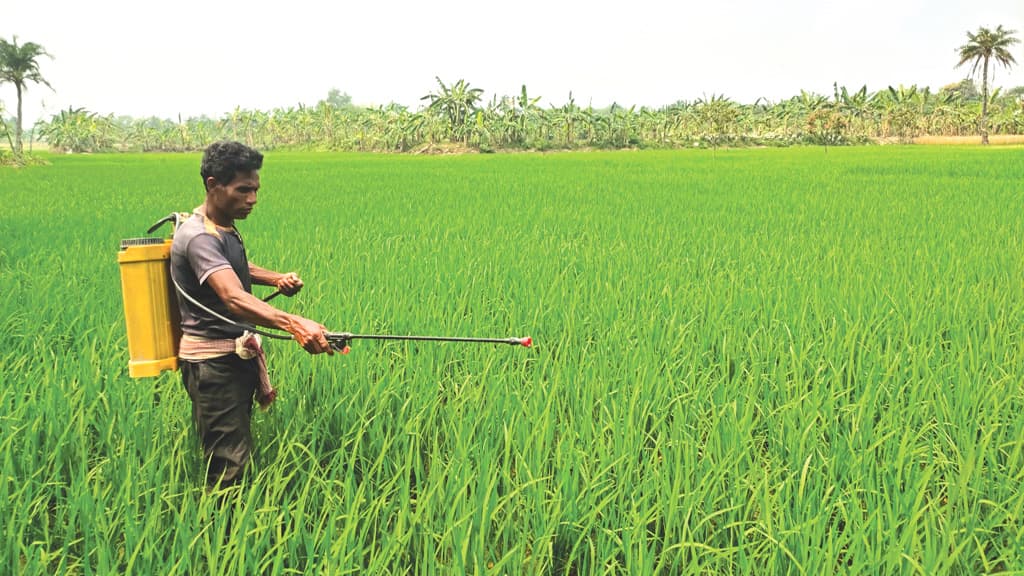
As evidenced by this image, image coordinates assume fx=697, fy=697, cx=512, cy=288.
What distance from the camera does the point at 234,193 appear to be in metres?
1.58

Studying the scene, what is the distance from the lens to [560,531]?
158 centimetres

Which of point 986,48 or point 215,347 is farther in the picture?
point 986,48

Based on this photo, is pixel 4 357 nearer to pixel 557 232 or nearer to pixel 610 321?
pixel 610 321

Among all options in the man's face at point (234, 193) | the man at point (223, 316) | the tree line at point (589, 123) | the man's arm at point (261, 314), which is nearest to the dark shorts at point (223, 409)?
the man at point (223, 316)

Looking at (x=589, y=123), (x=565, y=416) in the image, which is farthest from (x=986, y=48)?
(x=565, y=416)

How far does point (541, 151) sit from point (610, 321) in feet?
117

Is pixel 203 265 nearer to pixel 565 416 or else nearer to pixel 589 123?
pixel 565 416

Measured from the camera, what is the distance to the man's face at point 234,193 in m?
1.57

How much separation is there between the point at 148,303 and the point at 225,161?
0.36 m

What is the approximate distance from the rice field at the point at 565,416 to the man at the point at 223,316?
120 millimetres

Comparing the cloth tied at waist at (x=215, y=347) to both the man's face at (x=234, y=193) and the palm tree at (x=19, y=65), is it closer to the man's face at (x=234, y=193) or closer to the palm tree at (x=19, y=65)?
the man's face at (x=234, y=193)

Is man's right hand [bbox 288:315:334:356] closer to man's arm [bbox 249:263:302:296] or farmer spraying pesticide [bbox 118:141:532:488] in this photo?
farmer spraying pesticide [bbox 118:141:532:488]

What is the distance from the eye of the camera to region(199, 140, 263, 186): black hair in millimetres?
1549

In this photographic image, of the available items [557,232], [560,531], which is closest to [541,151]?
[557,232]
